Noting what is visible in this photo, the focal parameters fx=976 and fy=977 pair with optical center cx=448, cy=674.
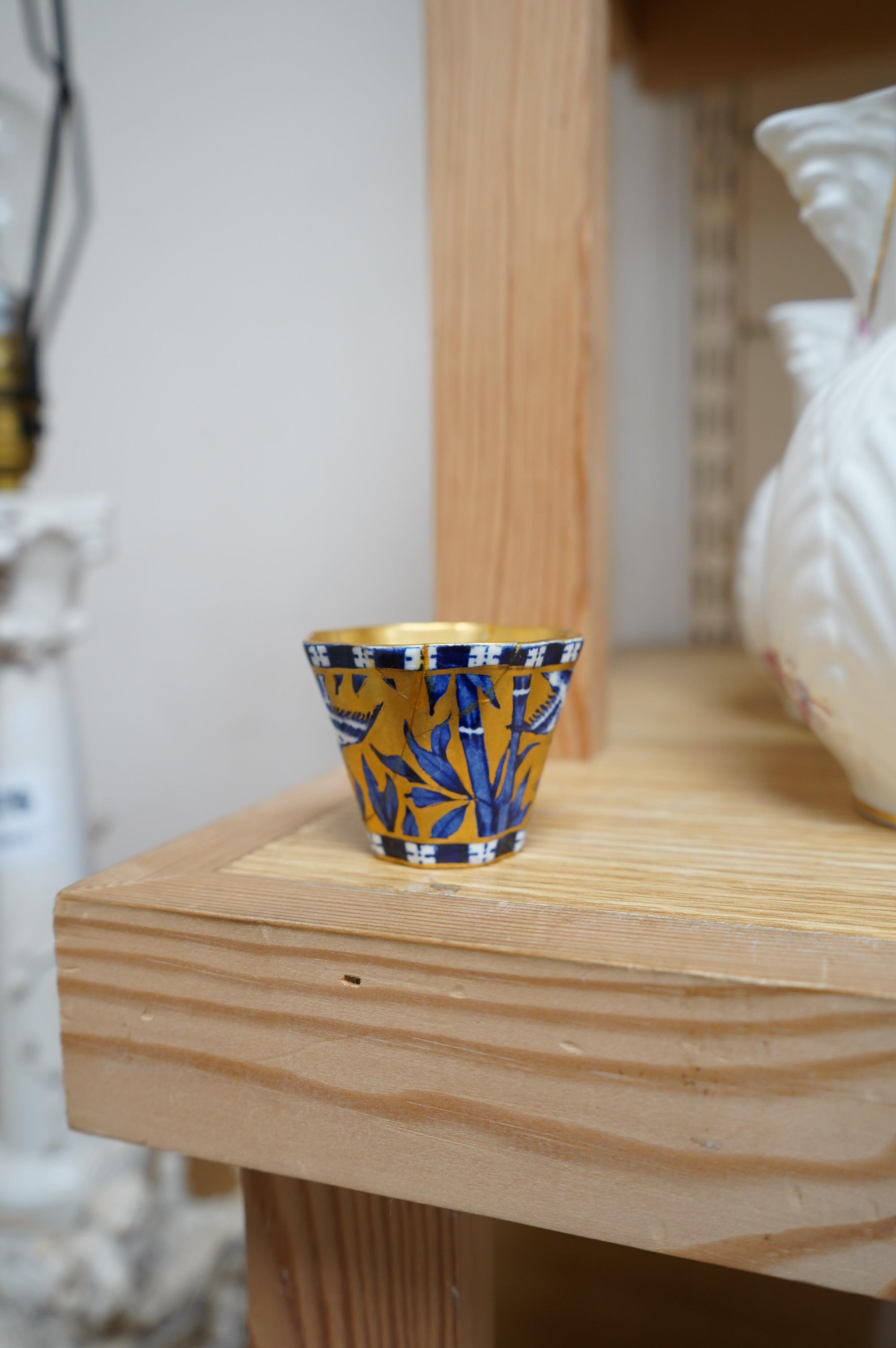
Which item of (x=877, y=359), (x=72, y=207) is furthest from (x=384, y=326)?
(x=877, y=359)

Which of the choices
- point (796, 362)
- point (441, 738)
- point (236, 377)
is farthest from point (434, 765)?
point (236, 377)

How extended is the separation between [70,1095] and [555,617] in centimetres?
30

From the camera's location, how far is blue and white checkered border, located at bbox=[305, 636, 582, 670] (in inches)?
11.1

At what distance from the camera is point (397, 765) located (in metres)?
0.30

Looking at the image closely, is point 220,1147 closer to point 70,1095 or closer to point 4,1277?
point 70,1095

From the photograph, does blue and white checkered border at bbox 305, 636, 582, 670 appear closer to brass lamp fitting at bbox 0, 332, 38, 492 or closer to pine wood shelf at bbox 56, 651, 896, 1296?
pine wood shelf at bbox 56, 651, 896, 1296

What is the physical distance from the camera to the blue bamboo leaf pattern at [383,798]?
0.31m

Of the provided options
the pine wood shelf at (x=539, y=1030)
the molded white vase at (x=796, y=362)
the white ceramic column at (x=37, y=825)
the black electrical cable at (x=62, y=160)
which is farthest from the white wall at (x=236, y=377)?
the pine wood shelf at (x=539, y=1030)

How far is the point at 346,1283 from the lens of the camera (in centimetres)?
34

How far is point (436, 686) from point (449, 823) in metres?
0.05

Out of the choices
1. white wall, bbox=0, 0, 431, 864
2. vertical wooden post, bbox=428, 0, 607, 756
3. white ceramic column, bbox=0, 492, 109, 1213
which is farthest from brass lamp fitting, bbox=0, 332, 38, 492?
vertical wooden post, bbox=428, 0, 607, 756

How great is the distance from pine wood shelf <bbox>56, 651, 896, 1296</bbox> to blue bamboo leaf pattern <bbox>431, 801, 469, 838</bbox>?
1 centimetres

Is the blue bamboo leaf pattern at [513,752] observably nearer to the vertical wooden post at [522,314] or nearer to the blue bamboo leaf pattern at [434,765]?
the blue bamboo leaf pattern at [434,765]

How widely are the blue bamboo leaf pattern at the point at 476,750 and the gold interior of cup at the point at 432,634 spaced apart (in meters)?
0.08
